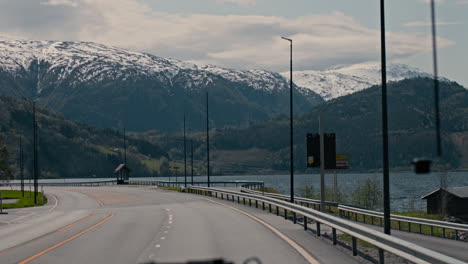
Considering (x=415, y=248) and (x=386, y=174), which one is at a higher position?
(x=386, y=174)

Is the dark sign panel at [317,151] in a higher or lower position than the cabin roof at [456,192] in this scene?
higher

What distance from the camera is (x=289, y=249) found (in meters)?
19.7

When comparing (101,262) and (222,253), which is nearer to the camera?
(101,262)

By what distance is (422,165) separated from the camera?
7.13 meters

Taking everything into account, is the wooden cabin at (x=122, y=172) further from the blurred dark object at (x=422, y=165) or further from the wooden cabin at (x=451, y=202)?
the blurred dark object at (x=422, y=165)

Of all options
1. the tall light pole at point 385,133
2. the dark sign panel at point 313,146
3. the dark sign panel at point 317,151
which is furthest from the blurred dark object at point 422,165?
the dark sign panel at point 313,146

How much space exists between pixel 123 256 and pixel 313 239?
6.85 metres

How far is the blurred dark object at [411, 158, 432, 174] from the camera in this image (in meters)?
7.10

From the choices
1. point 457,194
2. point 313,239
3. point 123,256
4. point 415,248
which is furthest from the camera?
point 457,194

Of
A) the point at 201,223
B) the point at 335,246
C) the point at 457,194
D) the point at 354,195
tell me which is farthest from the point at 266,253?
the point at 354,195

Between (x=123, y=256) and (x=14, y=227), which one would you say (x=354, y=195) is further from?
(x=123, y=256)

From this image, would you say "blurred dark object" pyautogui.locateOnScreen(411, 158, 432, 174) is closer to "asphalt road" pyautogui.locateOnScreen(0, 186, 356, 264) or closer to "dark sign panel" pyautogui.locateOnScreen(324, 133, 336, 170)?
"asphalt road" pyautogui.locateOnScreen(0, 186, 356, 264)

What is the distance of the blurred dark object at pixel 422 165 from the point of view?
7.10 metres

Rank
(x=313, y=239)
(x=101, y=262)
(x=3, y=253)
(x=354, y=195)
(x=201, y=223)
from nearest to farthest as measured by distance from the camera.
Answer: (x=101, y=262) → (x=3, y=253) → (x=313, y=239) → (x=201, y=223) → (x=354, y=195)
